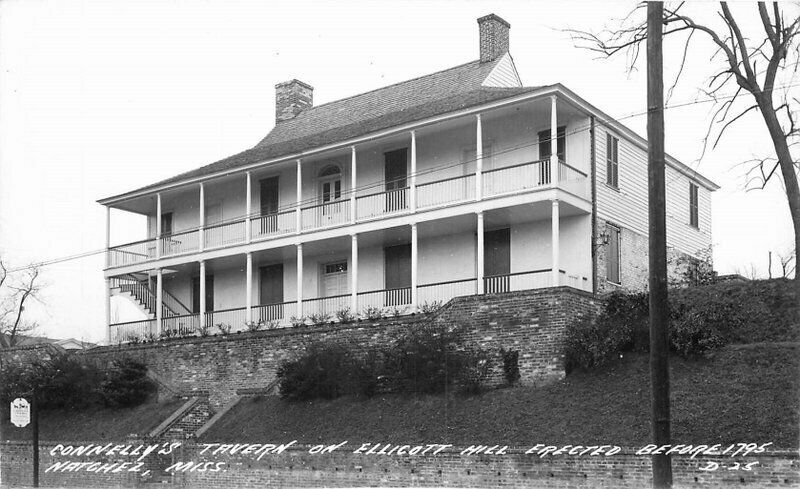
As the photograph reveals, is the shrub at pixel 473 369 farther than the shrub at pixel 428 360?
No

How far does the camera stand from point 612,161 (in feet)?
87.9

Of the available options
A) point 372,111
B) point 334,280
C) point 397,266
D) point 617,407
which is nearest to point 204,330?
point 334,280

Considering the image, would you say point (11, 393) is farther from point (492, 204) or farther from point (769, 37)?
point (769, 37)

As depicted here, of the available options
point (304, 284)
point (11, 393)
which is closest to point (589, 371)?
point (304, 284)

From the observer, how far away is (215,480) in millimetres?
21359

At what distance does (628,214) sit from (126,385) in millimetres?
13870

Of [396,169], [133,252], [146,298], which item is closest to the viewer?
[396,169]

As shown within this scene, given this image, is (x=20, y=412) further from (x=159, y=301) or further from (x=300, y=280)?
(x=159, y=301)

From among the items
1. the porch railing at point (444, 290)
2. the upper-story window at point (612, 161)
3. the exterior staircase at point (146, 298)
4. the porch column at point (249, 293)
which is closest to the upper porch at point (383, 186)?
the porch column at point (249, 293)

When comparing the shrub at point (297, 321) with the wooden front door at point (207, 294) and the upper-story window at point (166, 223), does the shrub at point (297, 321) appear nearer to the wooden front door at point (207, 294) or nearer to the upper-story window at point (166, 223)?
the wooden front door at point (207, 294)

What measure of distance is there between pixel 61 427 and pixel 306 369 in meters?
7.73

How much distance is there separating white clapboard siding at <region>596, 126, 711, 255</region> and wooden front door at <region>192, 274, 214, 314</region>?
13695mm

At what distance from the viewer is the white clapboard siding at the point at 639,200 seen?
26.2 m

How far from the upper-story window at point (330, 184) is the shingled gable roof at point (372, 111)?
3.23 feet
